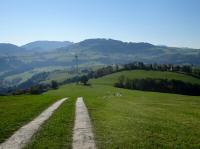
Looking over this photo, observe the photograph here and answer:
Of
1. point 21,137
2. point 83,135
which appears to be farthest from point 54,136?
point 21,137

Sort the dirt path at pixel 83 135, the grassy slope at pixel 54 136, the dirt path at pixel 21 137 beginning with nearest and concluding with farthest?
1. the dirt path at pixel 83 135
2. the grassy slope at pixel 54 136
3. the dirt path at pixel 21 137

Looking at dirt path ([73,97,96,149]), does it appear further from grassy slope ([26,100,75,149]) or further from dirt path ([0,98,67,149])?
dirt path ([0,98,67,149])

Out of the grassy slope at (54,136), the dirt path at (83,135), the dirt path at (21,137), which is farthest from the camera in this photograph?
the dirt path at (21,137)

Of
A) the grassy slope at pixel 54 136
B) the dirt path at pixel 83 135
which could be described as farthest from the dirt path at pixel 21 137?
the dirt path at pixel 83 135

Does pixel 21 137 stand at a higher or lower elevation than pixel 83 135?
lower

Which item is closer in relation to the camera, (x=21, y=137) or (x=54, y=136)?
(x=54, y=136)

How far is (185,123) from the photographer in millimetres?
31688

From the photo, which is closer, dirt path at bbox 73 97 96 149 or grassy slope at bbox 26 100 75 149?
dirt path at bbox 73 97 96 149

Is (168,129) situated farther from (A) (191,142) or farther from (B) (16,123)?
(B) (16,123)

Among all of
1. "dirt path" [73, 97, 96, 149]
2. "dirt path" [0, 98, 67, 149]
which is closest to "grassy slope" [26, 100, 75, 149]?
"dirt path" [73, 97, 96, 149]

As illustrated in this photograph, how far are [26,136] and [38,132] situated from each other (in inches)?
71.2

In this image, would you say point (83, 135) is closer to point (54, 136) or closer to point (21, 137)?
point (54, 136)

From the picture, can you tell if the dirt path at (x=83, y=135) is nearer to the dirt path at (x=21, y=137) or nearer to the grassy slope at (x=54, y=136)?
the grassy slope at (x=54, y=136)

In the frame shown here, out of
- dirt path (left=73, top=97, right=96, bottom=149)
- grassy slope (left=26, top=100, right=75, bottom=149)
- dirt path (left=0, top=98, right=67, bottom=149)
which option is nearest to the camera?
dirt path (left=73, top=97, right=96, bottom=149)
